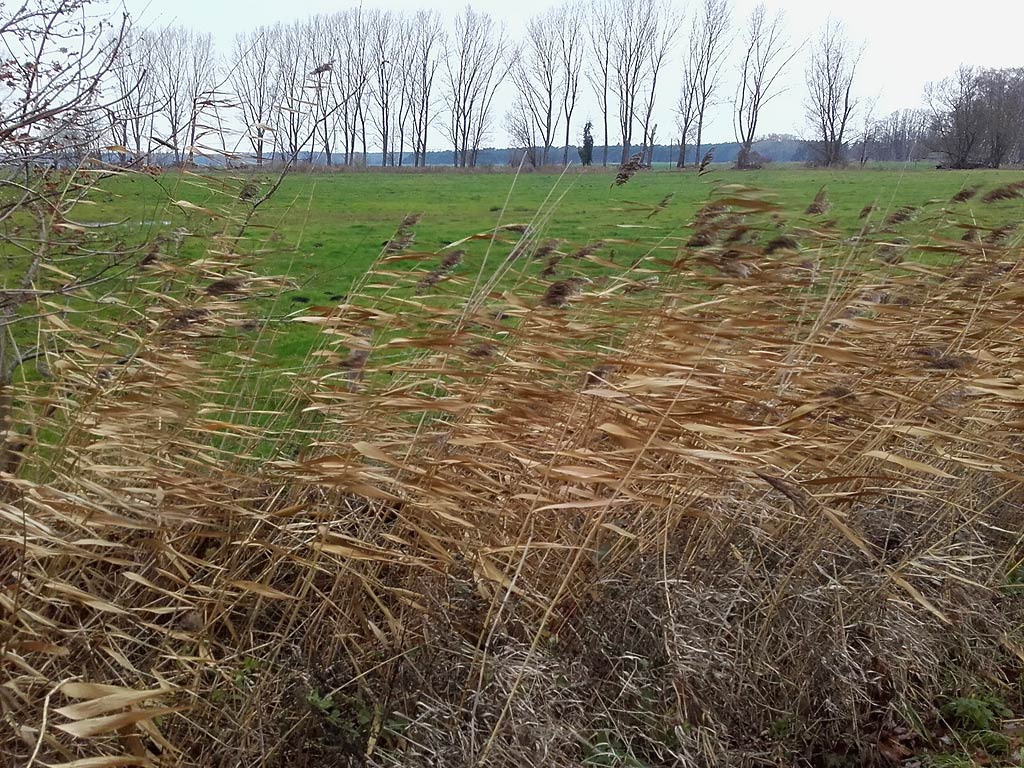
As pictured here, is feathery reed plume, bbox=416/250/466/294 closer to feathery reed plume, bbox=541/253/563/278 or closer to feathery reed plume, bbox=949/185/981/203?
feathery reed plume, bbox=541/253/563/278

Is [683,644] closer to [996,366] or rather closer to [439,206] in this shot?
[996,366]

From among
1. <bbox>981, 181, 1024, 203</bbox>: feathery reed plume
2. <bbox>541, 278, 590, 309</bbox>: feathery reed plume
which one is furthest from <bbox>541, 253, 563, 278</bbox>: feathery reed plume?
<bbox>981, 181, 1024, 203</bbox>: feathery reed plume

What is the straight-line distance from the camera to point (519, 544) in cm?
201

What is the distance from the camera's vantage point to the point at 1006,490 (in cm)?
256

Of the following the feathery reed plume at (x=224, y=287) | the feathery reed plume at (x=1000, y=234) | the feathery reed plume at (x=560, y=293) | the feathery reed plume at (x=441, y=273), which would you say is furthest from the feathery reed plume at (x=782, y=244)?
the feathery reed plume at (x=224, y=287)

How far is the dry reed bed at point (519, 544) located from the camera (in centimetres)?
178

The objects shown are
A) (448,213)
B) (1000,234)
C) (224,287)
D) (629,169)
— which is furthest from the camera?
(448,213)

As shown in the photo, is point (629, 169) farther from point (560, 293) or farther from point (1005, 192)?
point (1005, 192)

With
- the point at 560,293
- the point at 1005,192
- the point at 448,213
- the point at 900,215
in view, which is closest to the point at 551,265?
the point at 560,293

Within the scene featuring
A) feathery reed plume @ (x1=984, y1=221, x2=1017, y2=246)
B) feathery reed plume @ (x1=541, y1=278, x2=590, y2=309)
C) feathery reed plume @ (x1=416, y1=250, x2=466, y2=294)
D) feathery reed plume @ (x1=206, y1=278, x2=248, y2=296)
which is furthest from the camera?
feathery reed plume @ (x1=984, y1=221, x2=1017, y2=246)

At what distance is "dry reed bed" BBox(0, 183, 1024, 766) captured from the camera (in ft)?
5.83

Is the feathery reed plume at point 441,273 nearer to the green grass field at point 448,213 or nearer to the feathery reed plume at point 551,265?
the green grass field at point 448,213

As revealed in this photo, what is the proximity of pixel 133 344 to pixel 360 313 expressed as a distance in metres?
0.74

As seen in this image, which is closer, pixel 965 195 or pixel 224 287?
pixel 224 287
